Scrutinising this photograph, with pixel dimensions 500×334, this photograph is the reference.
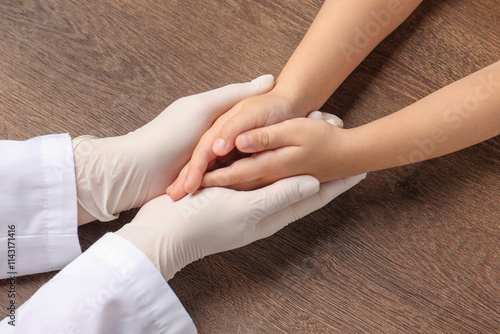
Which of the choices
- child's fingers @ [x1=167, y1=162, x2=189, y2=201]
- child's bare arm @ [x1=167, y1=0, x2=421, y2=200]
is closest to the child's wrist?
child's bare arm @ [x1=167, y1=0, x2=421, y2=200]

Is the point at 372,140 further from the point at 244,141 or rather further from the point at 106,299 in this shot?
the point at 106,299

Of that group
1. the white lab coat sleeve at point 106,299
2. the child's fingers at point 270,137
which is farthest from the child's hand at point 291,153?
the white lab coat sleeve at point 106,299

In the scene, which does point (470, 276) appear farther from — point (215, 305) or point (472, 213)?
point (215, 305)

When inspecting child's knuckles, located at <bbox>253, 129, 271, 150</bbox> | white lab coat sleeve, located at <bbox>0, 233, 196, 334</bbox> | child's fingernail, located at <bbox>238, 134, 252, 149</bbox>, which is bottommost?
white lab coat sleeve, located at <bbox>0, 233, 196, 334</bbox>

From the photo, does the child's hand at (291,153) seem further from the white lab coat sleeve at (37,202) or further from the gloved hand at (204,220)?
the white lab coat sleeve at (37,202)

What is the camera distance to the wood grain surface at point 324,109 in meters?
0.73

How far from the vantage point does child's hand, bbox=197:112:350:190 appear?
2.21 feet

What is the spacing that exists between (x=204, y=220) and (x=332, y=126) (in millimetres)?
261

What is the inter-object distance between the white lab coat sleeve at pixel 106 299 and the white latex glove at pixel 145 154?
0.28 ft

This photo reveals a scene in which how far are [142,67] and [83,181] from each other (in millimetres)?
Result: 231

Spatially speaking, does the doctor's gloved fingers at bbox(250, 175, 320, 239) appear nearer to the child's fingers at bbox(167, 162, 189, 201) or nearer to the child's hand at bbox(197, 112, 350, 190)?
the child's hand at bbox(197, 112, 350, 190)

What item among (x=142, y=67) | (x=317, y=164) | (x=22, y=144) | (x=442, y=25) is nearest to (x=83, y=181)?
(x=22, y=144)

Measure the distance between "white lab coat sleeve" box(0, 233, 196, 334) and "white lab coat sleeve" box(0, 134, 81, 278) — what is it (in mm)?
76

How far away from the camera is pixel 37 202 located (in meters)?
0.66
